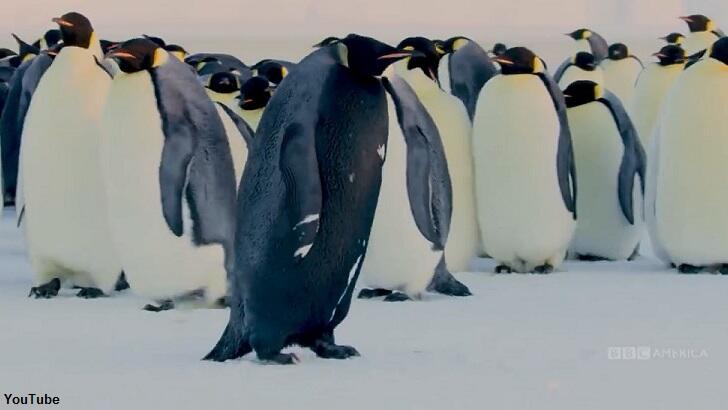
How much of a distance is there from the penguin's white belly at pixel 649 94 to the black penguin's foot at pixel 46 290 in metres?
4.80

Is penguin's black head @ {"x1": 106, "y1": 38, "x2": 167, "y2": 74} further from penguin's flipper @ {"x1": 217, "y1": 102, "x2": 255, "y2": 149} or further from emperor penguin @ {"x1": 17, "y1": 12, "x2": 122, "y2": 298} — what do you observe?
penguin's flipper @ {"x1": 217, "y1": 102, "x2": 255, "y2": 149}

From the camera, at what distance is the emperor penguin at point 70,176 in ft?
20.0

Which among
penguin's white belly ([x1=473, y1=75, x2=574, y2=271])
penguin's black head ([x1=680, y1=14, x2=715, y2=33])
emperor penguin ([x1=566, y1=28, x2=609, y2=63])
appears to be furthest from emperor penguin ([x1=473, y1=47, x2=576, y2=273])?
emperor penguin ([x1=566, y1=28, x2=609, y2=63])

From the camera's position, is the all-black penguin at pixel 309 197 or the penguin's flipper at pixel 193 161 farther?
the penguin's flipper at pixel 193 161

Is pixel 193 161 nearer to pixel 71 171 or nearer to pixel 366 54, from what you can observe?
pixel 71 171

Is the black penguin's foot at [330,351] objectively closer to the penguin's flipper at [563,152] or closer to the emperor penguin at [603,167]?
the penguin's flipper at [563,152]

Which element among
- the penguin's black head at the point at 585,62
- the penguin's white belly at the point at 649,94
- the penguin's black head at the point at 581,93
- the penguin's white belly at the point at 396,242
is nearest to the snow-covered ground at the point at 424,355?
the penguin's white belly at the point at 396,242

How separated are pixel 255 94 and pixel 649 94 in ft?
12.4

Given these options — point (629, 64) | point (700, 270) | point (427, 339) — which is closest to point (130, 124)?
point (427, 339)

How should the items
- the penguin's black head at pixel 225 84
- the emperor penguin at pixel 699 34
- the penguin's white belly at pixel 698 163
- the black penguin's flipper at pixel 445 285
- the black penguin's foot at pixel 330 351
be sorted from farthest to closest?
1. the emperor penguin at pixel 699 34
2. the penguin's black head at pixel 225 84
3. the penguin's white belly at pixel 698 163
4. the black penguin's flipper at pixel 445 285
5. the black penguin's foot at pixel 330 351

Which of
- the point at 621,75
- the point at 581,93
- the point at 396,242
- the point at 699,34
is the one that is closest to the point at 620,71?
the point at 621,75

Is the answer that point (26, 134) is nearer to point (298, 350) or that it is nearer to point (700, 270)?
point (298, 350)

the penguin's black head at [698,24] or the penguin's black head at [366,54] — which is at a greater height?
the penguin's black head at [366,54]

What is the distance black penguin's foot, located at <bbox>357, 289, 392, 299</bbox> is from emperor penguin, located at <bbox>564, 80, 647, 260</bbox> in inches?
72.9
